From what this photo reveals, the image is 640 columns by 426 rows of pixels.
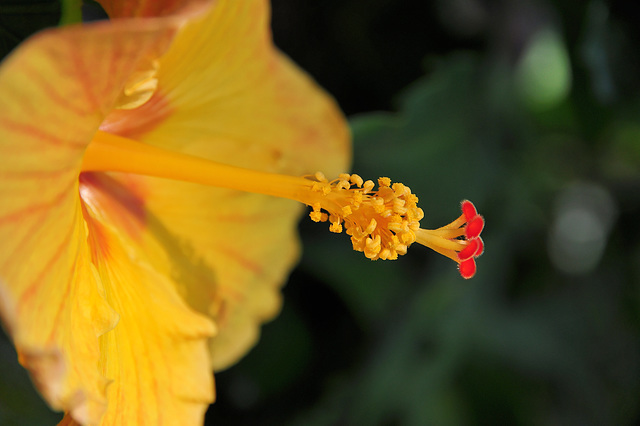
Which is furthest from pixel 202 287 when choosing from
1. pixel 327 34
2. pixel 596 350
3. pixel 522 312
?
pixel 596 350

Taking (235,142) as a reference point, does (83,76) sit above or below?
above

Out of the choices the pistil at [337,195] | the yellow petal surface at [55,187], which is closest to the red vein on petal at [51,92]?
the yellow petal surface at [55,187]

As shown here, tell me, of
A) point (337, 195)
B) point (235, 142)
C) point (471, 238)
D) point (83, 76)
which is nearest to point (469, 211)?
point (471, 238)

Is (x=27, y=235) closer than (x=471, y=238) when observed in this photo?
Yes

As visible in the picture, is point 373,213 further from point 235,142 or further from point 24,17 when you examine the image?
point 24,17

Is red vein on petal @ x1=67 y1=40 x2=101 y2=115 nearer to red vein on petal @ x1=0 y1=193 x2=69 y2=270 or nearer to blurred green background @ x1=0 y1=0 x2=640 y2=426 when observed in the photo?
red vein on petal @ x1=0 y1=193 x2=69 y2=270
